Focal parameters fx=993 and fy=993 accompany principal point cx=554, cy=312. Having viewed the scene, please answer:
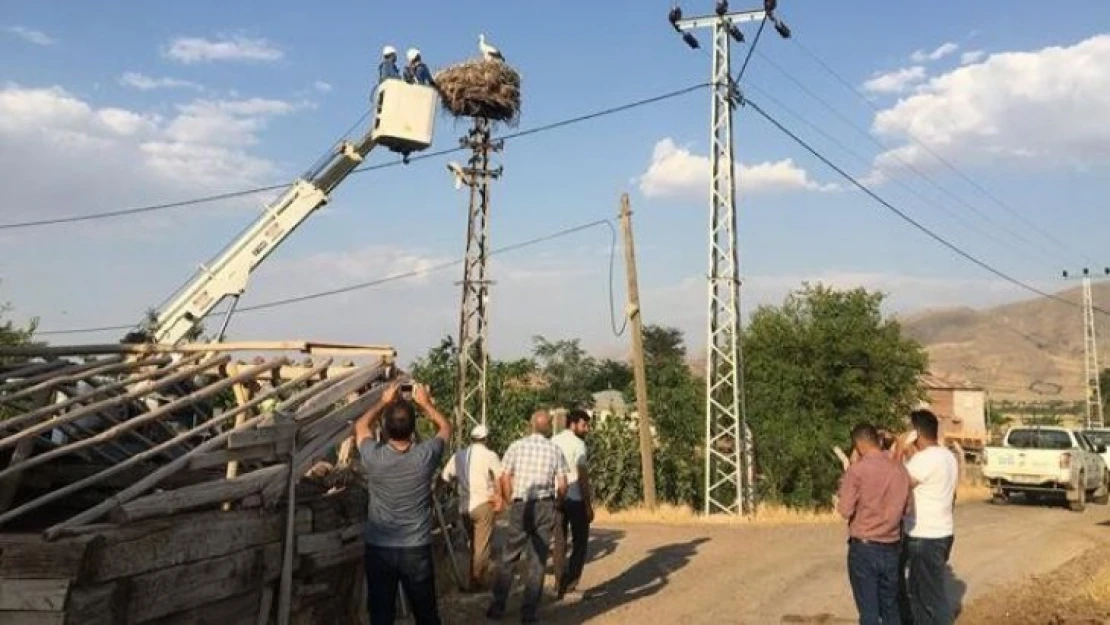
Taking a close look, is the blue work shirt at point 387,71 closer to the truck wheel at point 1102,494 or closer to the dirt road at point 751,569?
the dirt road at point 751,569

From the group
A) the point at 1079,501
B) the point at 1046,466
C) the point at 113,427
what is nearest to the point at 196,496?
the point at 113,427

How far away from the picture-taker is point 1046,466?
21.5m

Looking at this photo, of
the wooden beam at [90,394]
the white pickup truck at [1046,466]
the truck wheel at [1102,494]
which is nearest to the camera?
the wooden beam at [90,394]

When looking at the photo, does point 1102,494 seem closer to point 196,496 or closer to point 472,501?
point 472,501

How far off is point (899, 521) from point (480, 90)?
57.5 feet

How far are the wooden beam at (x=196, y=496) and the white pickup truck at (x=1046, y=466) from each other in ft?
63.5

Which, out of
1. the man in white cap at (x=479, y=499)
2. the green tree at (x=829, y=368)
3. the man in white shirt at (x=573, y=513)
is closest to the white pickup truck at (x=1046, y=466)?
the green tree at (x=829, y=368)

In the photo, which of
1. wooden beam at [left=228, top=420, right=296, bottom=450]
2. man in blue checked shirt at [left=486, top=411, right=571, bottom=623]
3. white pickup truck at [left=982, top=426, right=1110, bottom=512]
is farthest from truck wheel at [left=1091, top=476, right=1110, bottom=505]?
wooden beam at [left=228, top=420, right=296, bottom=450]

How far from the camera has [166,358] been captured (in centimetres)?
900

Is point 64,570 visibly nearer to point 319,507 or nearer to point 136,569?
point 136,569

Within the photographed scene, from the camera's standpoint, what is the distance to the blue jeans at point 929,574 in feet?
24.7

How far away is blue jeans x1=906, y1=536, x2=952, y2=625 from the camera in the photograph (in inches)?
297

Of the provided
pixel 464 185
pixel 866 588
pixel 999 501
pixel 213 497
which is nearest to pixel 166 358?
pixel 213 497

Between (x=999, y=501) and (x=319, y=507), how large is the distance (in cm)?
2050
